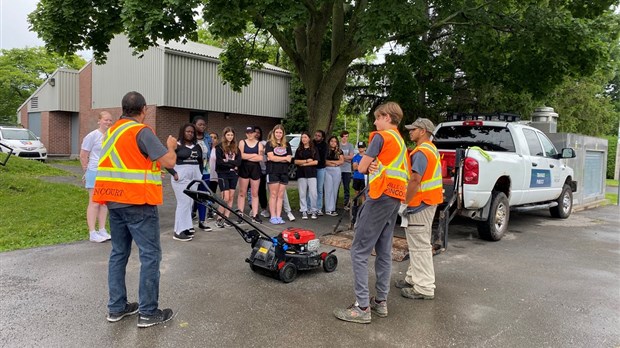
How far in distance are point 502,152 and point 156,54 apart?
16.9m

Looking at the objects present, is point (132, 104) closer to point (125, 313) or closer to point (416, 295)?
point (125, 313)

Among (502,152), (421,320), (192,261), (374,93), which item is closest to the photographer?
(421,320)

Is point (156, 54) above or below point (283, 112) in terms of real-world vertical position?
above

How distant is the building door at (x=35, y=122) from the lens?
28.4 meters

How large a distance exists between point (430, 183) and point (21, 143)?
832 inches

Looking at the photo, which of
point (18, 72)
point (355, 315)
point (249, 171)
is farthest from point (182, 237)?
point (18, 72)

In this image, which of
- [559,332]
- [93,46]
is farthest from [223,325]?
[93,46]

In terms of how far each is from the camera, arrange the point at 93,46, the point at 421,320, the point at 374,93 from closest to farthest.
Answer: the point at 421,320, the point at 93,46, the point at 374,93

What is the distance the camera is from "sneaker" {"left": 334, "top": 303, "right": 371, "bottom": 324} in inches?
162

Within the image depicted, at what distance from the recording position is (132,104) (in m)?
3.90

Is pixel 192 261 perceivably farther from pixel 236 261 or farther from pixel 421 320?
pixel 421 320

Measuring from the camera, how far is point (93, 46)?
33.0 ft

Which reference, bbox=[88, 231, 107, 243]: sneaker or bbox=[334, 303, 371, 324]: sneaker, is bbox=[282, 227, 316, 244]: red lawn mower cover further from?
bbox=[88, 231, 107, 243]: sneaker

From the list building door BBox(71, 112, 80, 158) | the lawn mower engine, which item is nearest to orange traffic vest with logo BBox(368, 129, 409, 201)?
the lawn mower engine
